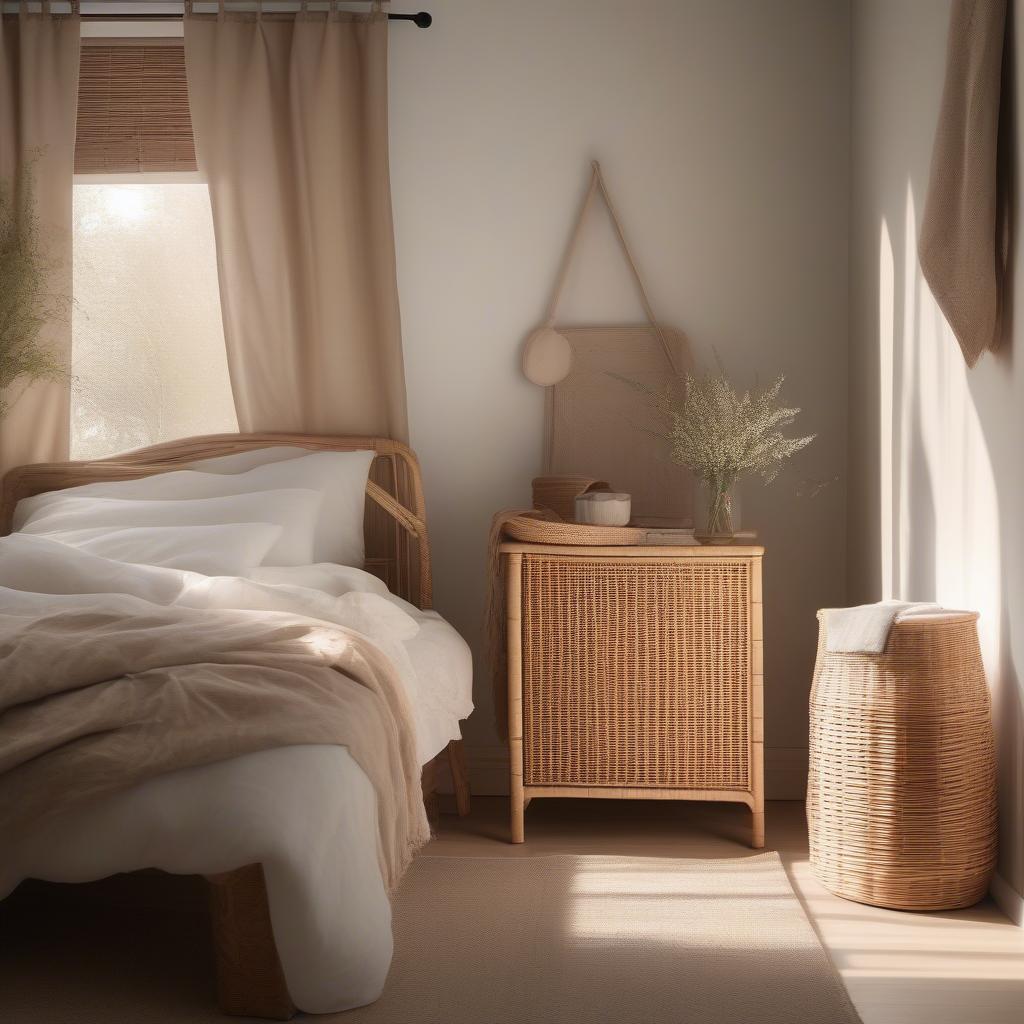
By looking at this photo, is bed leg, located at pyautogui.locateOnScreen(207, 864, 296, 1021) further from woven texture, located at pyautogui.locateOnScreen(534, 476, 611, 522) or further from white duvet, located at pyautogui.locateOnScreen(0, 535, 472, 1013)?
woven texture, located at pyautogui.locateOnScreen(534, 476, 611, 522)

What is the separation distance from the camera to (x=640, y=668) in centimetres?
297

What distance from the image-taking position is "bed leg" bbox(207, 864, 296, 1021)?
1817mm

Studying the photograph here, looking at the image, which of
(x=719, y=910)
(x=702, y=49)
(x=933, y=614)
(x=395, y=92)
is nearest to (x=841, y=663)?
(x=933, y=614)

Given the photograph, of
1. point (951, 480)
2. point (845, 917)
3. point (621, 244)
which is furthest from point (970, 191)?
point (845, 917)

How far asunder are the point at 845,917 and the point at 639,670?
2.62ft

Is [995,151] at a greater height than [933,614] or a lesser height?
greater

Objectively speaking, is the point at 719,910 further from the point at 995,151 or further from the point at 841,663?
the point at 995,151

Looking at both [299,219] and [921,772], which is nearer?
[921,772]

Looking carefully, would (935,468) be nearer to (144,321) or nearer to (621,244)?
(621,244)

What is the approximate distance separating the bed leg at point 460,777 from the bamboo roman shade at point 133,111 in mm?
2061

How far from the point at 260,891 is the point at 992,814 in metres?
1.56

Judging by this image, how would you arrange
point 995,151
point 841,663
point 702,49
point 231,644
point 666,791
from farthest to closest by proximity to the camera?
1. point 702,49
2. point 666,791
3. point 841,663
4. point 995,151
5. point 231,644

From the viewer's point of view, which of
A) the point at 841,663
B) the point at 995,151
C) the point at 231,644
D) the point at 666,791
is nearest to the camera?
the point at 231,644

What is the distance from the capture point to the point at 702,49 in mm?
3529
